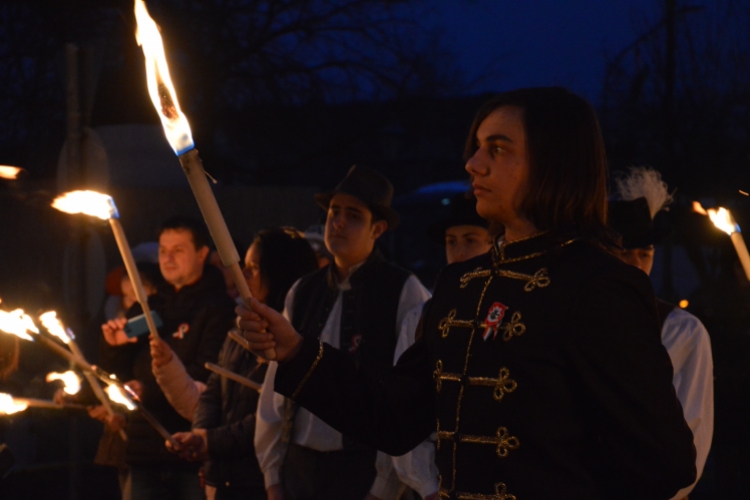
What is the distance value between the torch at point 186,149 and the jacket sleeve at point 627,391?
0.80m

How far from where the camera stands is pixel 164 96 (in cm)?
223

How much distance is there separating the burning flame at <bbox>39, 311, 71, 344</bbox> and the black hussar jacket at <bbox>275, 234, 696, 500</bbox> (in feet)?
8.70

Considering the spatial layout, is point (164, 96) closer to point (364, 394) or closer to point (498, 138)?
point (498, 138)

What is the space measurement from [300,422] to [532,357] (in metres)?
2.37

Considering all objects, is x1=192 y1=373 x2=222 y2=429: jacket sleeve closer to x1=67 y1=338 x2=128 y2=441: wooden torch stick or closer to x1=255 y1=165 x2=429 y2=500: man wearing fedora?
x1=67 y1=338 x2=128 y2=441: wooden torch stick

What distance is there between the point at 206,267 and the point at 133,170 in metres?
9.46

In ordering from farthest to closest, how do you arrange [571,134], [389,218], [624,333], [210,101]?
[210,101]
[389,218]
[571,134]
[624,333]

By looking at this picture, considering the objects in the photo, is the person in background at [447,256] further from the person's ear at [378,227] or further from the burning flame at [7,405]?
the burning flame at [7,405]

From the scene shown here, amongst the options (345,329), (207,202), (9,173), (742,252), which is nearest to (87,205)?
(9,173)

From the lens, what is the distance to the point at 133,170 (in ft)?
49.9

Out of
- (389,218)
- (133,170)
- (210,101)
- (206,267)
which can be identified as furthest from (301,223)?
(389,218)

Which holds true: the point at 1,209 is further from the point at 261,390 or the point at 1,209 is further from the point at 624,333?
the point at 624,333

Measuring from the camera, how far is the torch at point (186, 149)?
84.7 inches

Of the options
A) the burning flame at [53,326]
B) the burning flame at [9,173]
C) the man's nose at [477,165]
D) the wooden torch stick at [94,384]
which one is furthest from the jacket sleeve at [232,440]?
the man's nose at [477,165]
